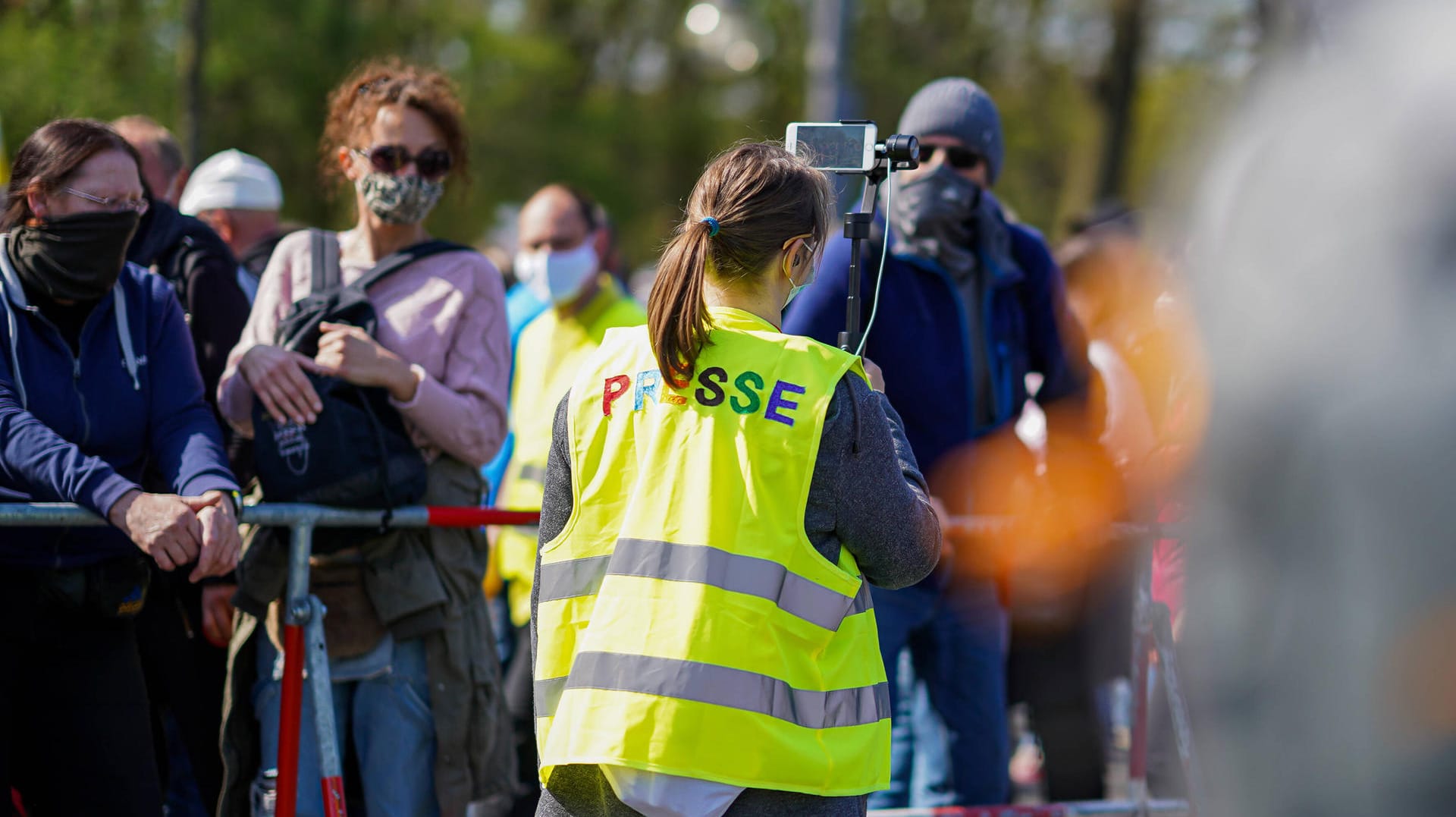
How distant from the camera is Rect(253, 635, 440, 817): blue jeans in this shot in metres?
3.79

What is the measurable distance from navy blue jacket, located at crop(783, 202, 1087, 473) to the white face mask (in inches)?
86.2

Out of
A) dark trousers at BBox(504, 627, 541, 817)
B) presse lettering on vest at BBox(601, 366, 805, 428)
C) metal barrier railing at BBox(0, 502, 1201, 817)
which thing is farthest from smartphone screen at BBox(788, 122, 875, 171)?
dark trousers at BBox(504, 627, 541, 817)

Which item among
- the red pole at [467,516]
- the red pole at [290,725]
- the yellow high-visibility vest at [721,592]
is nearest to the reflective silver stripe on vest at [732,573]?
the yellow high-visibility vest at [721,592]

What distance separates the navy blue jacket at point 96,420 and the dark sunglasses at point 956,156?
2.08 meters

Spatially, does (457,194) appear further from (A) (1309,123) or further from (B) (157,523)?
(A) (1309,123)

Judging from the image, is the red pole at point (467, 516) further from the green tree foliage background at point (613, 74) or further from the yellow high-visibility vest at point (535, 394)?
the green tree foliage background at point (613, 74)

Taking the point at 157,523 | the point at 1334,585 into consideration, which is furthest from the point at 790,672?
Result: the point at 157,523

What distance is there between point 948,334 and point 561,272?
93.7 inches

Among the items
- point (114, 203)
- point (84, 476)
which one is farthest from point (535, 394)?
point (84, 476)

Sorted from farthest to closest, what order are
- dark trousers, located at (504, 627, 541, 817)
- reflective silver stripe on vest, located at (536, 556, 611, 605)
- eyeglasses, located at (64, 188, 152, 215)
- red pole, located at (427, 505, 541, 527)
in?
dark trousers, located at (504, 627, 541, 817) → red pole, located at (427, 505, 541, 527) → eyeglasses, located at (64, 188, 152, 215) → reflective silver stripe on vest, located at (536, 556, 611, 605)

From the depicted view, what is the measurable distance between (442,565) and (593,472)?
1.39m

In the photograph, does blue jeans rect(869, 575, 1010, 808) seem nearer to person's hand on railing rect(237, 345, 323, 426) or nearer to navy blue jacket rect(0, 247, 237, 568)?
person's hand on railing rect(237, 345, 323, 426)

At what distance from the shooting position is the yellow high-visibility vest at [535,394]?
5.62 m

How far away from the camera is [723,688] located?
8.09ft
